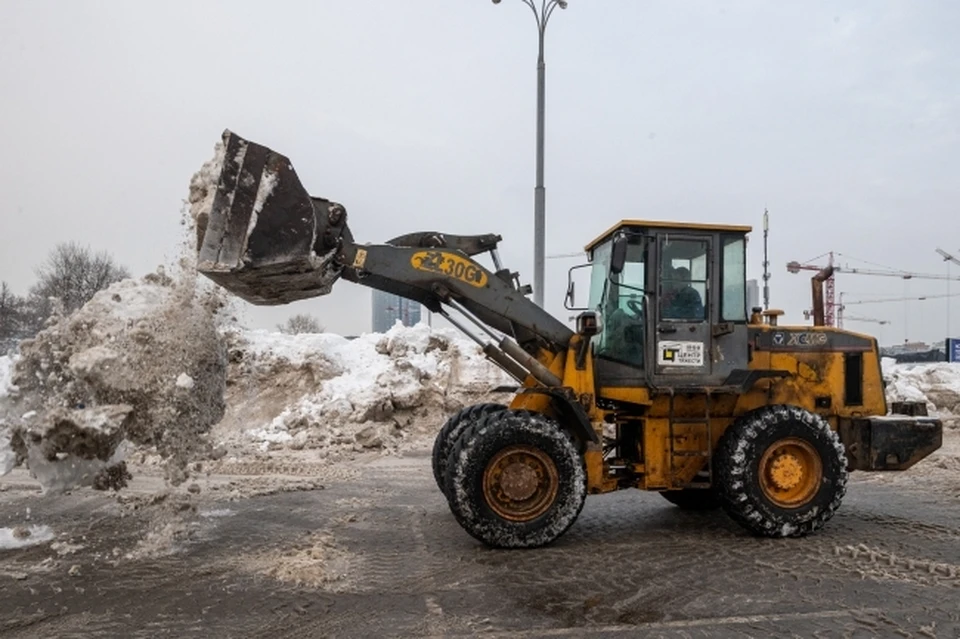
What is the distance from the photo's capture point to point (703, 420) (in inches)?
292

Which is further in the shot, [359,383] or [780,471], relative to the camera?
[359,383]

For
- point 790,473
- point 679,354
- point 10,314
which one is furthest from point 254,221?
point 10,314

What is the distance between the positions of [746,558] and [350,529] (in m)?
3.55

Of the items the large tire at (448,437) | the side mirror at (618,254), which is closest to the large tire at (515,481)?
the large tire at (448,437)

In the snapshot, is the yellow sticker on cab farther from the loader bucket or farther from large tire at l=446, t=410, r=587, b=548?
large tire at l=446, t=410, r=587, b=548

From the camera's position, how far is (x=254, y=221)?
607 cm

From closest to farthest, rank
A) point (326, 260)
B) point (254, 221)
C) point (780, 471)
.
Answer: point (254, 221)
point (326, 260)
point (780, 471)

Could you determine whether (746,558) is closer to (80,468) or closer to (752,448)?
(752,448)

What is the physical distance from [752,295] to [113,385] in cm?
590

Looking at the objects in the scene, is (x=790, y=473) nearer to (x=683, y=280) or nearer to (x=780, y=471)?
(x=780, y=471)

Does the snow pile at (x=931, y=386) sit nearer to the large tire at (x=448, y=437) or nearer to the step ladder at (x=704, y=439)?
the step ladder at (x=704, y=439)

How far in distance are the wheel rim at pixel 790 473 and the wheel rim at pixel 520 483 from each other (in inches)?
79.9

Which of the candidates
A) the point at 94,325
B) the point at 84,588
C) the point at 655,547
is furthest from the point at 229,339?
the point at 655,547

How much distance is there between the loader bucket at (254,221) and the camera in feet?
19.9
